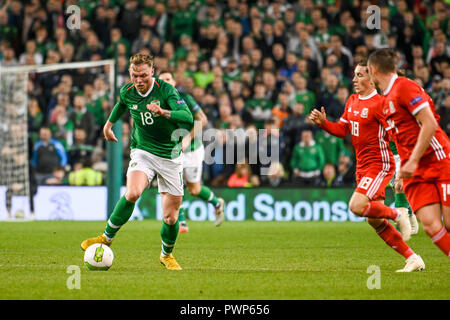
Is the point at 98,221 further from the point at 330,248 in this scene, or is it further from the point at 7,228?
the point at 330,248

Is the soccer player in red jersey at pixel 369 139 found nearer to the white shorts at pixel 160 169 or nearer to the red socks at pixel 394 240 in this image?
the red socks at pixel 394 240

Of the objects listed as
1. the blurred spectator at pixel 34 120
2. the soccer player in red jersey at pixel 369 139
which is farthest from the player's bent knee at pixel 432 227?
the blurred spectator at pixel 34 120

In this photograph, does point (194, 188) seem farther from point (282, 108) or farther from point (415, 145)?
point (415, 145)

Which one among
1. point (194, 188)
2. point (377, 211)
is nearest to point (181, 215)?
point (194, 188)

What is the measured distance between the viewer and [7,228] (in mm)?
14188

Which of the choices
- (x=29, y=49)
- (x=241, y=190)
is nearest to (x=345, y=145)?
(x=241, y=190)

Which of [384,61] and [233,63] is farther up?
[233,63]

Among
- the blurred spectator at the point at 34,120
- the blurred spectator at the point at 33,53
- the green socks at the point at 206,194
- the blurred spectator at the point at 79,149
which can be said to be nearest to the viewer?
the green socks at the point at 206,194

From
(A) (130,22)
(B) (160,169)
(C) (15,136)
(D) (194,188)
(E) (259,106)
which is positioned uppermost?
(A) (130,22)

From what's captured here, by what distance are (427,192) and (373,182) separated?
167cm

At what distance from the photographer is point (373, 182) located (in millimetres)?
8539

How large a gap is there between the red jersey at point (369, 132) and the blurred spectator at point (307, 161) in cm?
744

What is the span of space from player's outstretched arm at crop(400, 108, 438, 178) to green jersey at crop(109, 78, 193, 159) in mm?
2698

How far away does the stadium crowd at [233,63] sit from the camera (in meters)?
16.6
